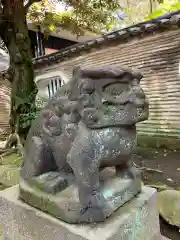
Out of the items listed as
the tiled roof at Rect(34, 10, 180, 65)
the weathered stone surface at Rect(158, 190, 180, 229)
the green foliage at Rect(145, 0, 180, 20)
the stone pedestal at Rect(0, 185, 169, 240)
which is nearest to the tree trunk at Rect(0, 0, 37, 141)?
the tiled roof at Rect(34, 10, 180, 65)

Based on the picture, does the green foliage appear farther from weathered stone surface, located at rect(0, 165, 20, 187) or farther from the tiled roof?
weathered stone surface, located at rect(0, 165, 20, 187)

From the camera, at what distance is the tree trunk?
3.58 metres

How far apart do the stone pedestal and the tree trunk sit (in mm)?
2458

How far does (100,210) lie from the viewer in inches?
36.3

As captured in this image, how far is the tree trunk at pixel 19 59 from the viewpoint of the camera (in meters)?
3.58

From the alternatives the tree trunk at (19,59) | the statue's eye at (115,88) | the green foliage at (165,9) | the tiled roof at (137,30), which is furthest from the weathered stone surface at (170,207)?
the green foliage at (165,9)

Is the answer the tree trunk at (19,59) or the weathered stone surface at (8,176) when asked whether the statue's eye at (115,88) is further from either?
the tree trunk at (19,59)

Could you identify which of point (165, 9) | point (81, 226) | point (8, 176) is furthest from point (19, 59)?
point (165, 9)

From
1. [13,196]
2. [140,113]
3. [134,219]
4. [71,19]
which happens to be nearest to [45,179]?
[13,196]

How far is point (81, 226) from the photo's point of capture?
0.96m

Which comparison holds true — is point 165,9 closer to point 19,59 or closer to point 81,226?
point 19,59

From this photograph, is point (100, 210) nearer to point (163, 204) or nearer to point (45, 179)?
point (45, 179)

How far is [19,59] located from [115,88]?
312cm

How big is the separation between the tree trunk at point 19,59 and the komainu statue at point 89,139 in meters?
2.70
